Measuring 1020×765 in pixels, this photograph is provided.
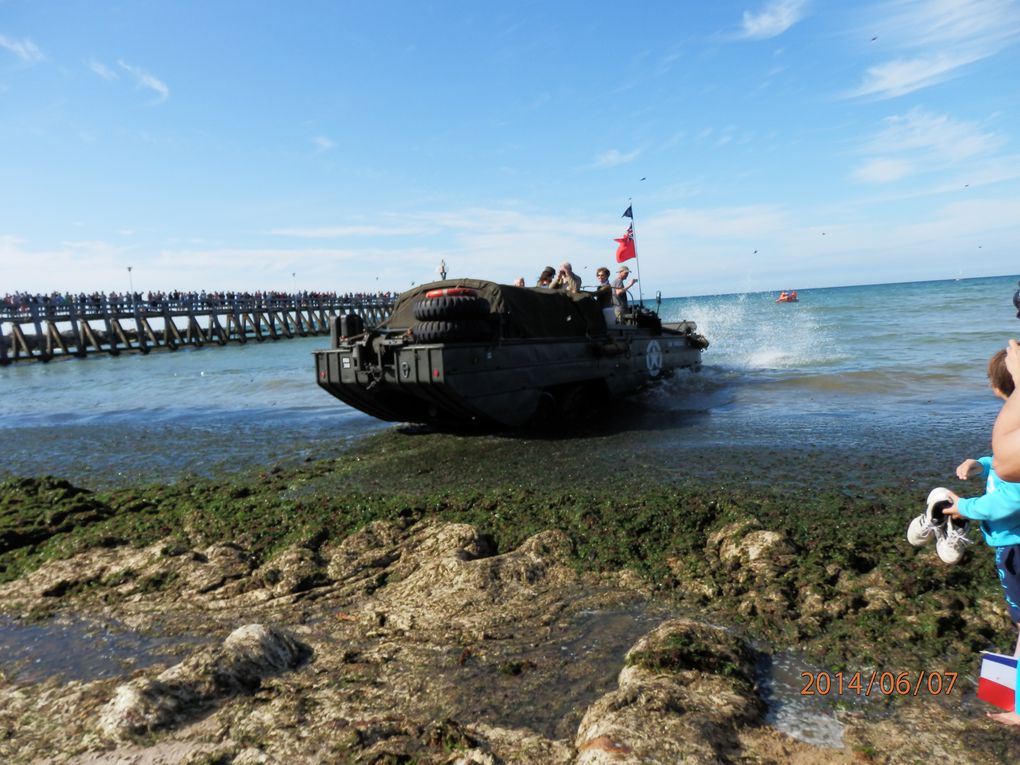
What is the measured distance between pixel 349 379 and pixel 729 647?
6.97 metres

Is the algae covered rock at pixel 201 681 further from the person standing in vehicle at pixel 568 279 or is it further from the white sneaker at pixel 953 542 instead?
the person standing in vehicle at pixel 568 279

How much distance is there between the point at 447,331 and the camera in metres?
8.70

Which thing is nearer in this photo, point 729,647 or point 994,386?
point 994,386

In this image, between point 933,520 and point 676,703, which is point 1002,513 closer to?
point 933,520

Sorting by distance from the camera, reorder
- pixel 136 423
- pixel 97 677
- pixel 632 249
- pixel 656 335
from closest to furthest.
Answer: pixel 97 677 → pixel 136 423 → pixel 656 335 → pixel 632 249

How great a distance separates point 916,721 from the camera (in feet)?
8.84

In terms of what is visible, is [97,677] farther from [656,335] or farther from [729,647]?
[656,335]

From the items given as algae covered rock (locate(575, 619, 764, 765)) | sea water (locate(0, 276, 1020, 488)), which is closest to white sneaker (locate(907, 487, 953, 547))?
algae covered rock (locate(575, 619, 764, 765))

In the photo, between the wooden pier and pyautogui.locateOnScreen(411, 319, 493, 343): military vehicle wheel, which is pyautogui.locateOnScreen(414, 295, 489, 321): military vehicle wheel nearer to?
pyautogui.locateOnScreen(411, 319, 493, 343): military vehicle wheel

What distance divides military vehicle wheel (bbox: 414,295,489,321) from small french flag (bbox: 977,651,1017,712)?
271 inches

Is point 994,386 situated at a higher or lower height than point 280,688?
higher

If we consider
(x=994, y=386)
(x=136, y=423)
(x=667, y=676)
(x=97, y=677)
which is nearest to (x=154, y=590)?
(x=97, y=677)

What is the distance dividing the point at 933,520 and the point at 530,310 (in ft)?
25.3
